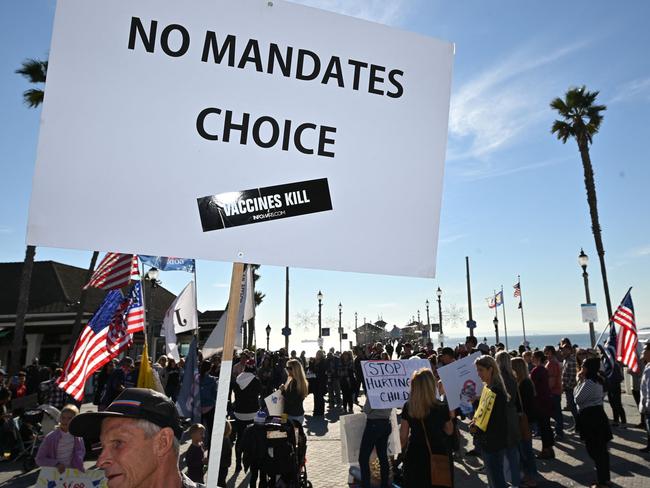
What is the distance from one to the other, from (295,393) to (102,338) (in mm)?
3647

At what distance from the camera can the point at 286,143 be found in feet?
8.63

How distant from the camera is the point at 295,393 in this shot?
8852 mm

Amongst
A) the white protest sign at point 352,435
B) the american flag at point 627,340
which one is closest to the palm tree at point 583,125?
the american flag at point 627,340

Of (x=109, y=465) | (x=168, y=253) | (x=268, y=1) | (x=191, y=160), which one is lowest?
(x=109, y=465)

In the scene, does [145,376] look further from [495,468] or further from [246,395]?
[495,468]

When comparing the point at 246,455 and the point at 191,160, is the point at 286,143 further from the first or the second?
the point at 246,455

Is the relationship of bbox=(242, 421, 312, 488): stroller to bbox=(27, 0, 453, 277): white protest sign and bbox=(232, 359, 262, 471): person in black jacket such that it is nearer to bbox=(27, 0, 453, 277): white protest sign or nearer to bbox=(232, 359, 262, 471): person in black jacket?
bbox=(232, 359, 262, 471): person in black jacket

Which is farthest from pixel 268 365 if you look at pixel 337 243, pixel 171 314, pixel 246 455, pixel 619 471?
pixel 337 243

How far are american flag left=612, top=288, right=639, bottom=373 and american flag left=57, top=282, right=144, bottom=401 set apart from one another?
12289mm

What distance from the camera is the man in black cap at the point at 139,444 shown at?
2.06 m

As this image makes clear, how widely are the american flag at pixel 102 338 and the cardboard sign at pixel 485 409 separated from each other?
562 cm

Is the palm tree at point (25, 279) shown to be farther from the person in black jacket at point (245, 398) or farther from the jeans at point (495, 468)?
the jeans at point (495, 468)

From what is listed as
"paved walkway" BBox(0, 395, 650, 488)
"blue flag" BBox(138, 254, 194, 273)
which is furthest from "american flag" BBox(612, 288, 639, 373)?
"blue flag" BBox(138, 254, 194, 273)

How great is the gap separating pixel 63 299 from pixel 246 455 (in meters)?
25.8
